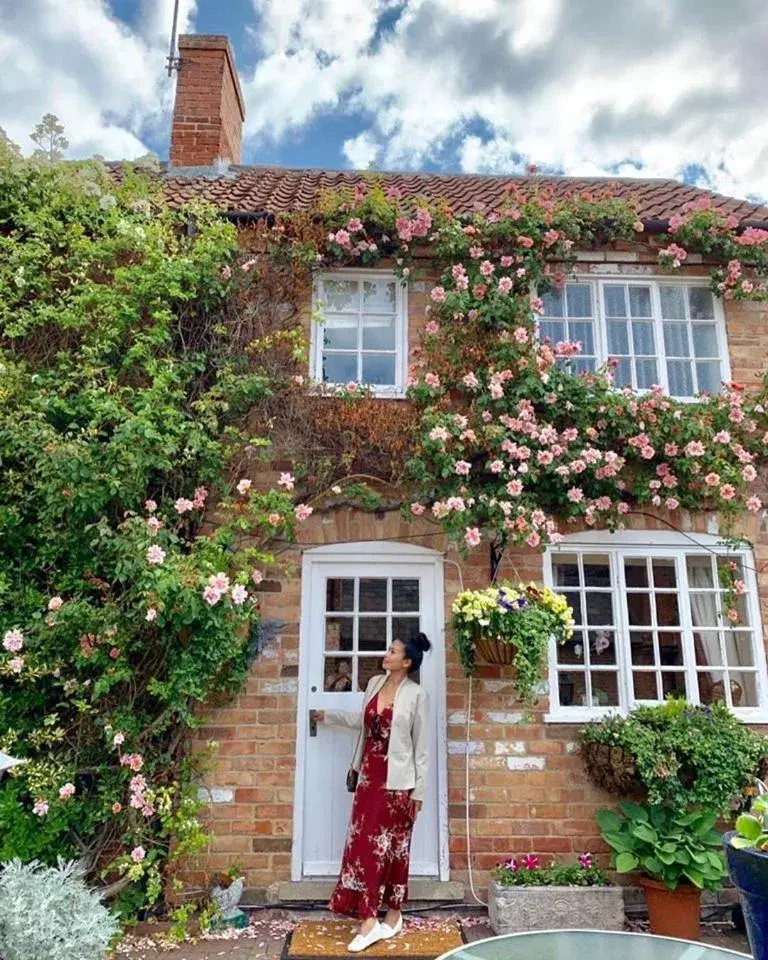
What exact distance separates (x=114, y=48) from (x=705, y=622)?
340 inches

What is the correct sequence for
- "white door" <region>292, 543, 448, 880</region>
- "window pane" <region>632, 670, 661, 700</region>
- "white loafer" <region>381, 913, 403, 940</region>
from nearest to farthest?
"white loafer" <region>381, 913, 403, 940</region>
"white door" <region>292, 543, 448, 880</region>
"window pane" <region>632, 670, 661, 700</region>

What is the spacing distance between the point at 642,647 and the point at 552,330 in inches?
122

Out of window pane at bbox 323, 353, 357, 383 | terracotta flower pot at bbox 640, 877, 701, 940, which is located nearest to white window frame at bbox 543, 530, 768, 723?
terracotta flower pot at bbox 640, 877, 701, 940

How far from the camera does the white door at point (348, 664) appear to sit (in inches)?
208

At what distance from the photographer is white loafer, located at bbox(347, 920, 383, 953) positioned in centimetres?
432

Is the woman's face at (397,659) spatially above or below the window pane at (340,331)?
below

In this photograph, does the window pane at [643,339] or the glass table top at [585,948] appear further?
the window pane at [643,339]

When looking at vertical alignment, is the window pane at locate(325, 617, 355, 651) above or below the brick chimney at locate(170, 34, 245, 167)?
below

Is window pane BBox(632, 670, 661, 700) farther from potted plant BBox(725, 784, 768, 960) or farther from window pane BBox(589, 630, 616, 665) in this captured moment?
potted plant BBox(725, 784, 768, 960)

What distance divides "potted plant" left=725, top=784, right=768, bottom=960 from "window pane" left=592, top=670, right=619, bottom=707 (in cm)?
437

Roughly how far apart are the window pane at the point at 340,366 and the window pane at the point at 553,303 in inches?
78.1

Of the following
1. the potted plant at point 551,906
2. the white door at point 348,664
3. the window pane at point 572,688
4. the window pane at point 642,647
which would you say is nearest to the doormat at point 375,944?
the potted plant at point 551,906

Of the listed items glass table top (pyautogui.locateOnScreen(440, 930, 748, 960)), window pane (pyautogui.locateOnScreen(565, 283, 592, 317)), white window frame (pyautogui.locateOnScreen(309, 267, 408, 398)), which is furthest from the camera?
window pane (pyautogui.locateOnScreen(565, 283, 592, 317))

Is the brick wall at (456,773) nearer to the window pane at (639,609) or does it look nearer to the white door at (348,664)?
the white door at (348,664)
